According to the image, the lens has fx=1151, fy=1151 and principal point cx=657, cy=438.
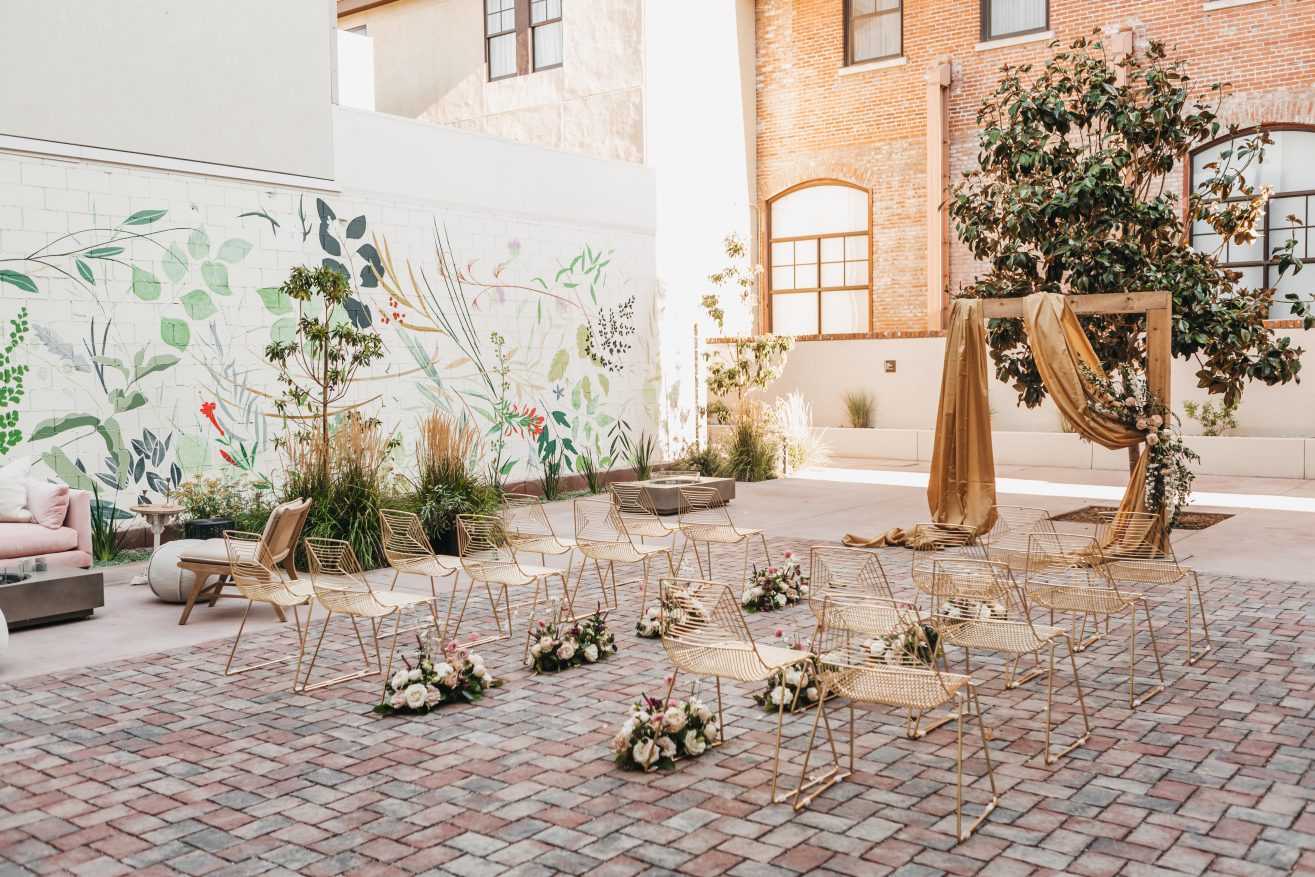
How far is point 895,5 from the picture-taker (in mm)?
18688

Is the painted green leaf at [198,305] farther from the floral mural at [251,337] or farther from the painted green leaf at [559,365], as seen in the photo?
the painted green leaf at [559,365]

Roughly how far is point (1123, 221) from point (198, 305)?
338 inches

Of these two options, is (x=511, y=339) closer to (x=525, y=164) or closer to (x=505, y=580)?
(x=525, y=164)

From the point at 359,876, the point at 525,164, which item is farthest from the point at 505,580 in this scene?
the point at 525,164

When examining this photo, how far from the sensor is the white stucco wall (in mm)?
9602

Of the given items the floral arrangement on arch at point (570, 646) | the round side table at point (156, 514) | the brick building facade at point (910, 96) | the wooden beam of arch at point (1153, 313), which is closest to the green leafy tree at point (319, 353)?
the round side table at point (156, 514)

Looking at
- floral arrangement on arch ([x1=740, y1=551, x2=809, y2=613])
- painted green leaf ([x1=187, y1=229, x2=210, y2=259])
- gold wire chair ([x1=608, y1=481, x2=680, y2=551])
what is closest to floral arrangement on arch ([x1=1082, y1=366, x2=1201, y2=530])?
floral arrangement on arch ([x1=740, y1=551, x2=809, y2=613])

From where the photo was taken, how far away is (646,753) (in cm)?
473

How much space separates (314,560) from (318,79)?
273 inches

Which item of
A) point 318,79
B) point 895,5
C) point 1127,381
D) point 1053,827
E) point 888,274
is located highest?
point 895,5

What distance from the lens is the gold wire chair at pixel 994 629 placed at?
5062mm

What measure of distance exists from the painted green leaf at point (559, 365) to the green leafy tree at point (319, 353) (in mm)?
2719

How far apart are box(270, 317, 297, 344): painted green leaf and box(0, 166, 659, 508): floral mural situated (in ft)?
0.09

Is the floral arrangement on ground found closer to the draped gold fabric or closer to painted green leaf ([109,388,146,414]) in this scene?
the draped gold fabric
